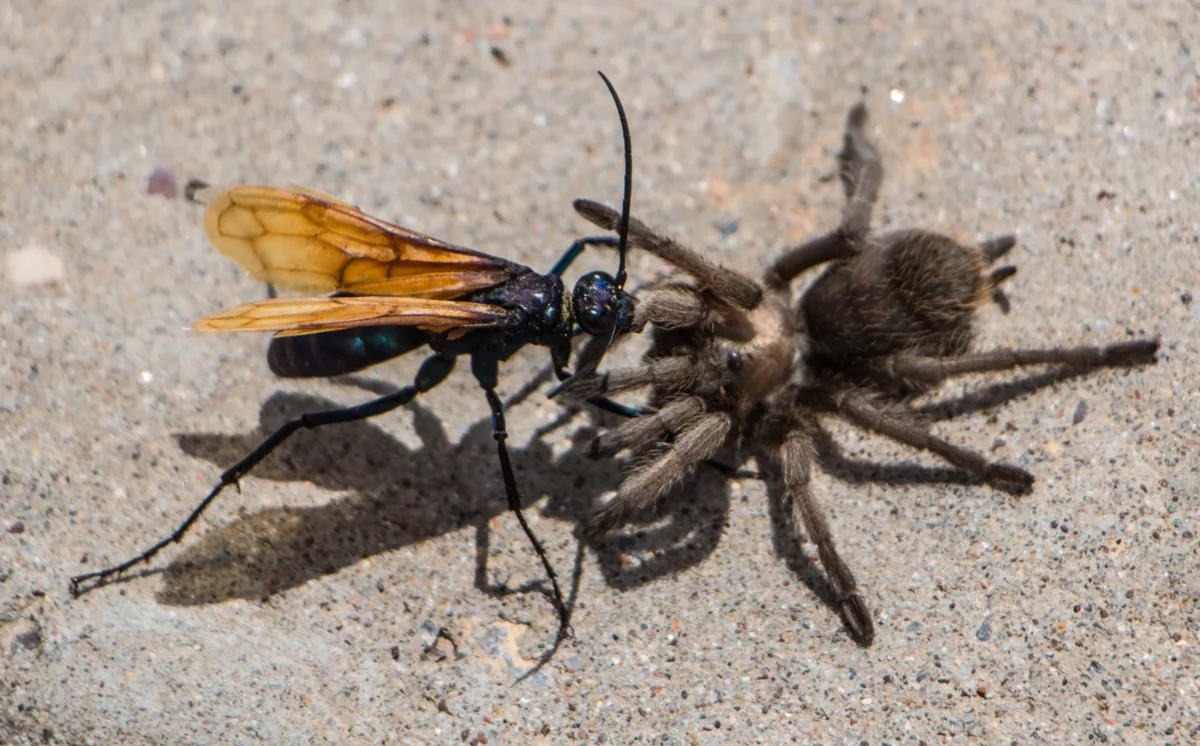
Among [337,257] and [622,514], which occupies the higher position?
[337,257]

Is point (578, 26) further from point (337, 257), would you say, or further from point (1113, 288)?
point (1113, 288)

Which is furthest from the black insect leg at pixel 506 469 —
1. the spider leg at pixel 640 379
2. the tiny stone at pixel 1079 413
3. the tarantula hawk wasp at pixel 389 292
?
the tiny stone at pixel 1079 413

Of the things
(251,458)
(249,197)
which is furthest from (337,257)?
(251,458)

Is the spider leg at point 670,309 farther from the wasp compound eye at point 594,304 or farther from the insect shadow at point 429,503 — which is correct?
the insect shadow at point 429,503

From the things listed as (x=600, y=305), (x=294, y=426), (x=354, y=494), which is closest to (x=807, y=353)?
(x=600, y=305)

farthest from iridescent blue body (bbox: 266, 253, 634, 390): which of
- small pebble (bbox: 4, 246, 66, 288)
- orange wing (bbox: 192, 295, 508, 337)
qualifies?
small pebble (bbox: 4, 246, 66, 288)

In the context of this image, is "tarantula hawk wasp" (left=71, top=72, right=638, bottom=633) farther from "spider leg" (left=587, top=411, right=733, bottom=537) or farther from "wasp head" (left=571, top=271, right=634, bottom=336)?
"spider leg" (left=587, top=411, right=733, bottom=537)
